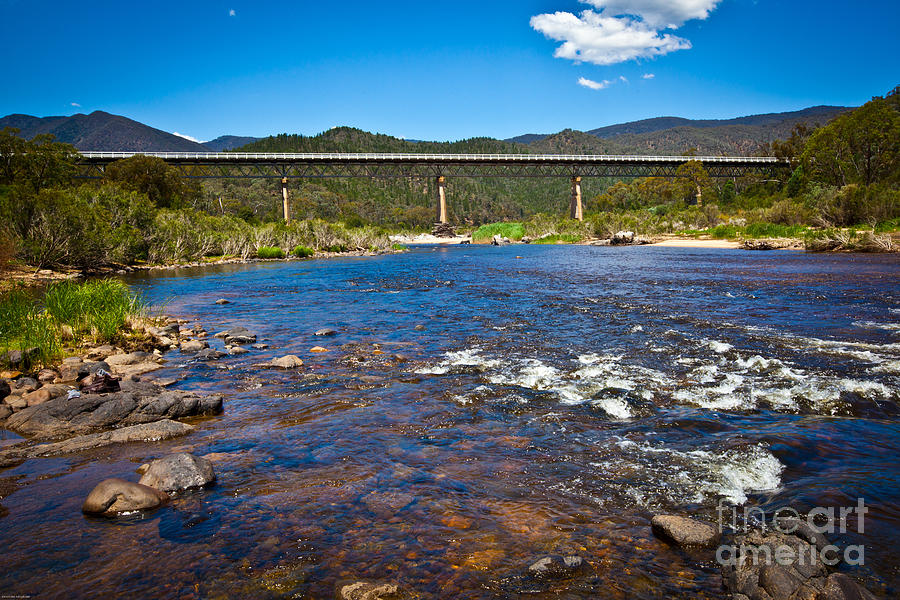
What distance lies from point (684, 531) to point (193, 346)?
39.1 ft

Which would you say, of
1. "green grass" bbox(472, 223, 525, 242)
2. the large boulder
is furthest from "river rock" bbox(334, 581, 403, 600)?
"green grass" bbox(472, 223, 525, 242)

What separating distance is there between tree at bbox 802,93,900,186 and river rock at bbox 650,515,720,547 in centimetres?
6417

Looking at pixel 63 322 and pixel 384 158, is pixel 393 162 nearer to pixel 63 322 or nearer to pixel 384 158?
pixel 384 158

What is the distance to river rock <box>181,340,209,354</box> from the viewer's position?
12.5 metres

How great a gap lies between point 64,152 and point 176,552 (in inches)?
2340

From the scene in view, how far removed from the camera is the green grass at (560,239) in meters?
75.7

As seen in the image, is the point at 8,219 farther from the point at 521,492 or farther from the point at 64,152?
the point at 521,492

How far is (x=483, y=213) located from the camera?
160500mm

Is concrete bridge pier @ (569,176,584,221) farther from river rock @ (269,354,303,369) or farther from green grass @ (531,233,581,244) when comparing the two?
river rock @ (269,354,303,369)

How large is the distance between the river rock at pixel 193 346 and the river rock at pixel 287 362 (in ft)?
8.87

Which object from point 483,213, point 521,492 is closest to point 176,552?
point 521,492

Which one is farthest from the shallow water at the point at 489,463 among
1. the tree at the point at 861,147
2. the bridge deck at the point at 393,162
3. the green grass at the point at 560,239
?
the bridge deck at the point at 393,162

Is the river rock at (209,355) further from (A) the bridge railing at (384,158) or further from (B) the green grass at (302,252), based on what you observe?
(A) the bridge railing at (384,158)

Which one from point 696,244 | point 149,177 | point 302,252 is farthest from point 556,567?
point 149,177
